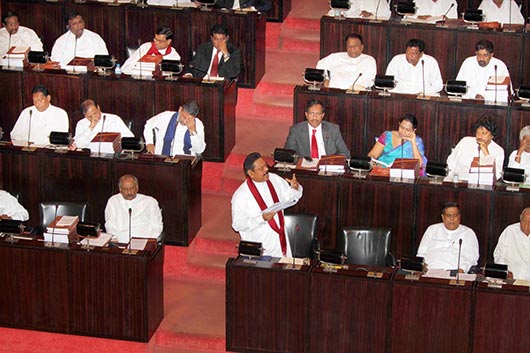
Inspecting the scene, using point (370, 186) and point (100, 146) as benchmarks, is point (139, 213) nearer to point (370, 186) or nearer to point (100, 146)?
point (100, 146)

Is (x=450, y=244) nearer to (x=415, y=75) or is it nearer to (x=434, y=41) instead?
(x=415, y=75)

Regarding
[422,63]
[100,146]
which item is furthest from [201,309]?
[422,63]

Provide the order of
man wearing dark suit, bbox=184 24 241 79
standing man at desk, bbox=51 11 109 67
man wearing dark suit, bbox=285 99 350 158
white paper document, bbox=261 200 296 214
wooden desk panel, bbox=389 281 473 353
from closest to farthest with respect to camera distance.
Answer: wooden desk panel, bbox=389 281 473 353
white paper document, bbox=261 200 296 214
man wearing dark suit, bbox=285 99 350 158
man wearing dark suit, bbox=184 24 241 79
standing man at desk, bbox=51 11 109 67

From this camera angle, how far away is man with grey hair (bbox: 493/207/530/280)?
7.83m

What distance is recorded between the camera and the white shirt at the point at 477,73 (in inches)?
376

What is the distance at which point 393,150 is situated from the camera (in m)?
8.74

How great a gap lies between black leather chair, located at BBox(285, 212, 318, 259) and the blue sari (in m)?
1.01

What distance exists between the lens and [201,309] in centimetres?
838

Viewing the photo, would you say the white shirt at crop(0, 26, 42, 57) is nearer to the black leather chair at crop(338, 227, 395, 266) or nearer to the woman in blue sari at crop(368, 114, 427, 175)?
the woman in blue sari at crop(368, 114, 427, 175)

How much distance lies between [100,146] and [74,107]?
1.12m

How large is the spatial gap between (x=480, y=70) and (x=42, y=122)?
3.53 meters

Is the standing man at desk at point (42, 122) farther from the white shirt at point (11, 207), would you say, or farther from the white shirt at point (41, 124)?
the white shirt at point (11, 207)

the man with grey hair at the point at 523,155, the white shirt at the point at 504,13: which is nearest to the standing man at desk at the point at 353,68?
the man with grey hair at the point at 523,155

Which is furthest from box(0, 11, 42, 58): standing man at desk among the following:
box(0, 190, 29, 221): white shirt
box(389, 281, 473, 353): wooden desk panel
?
box(389, 281, 473, 353): wooden desk panel
